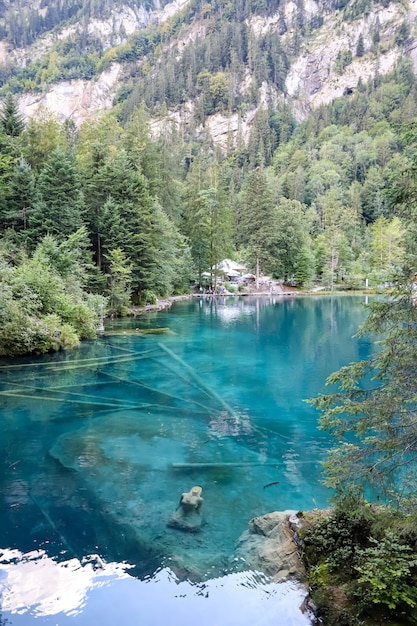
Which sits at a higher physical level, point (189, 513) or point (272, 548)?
point (272, 548)

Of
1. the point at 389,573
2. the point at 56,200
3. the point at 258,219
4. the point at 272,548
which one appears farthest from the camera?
the point at 258,219

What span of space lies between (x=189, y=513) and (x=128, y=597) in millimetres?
1645

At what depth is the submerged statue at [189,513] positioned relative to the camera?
5.54 meters

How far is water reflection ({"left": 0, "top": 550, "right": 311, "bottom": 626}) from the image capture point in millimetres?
3930

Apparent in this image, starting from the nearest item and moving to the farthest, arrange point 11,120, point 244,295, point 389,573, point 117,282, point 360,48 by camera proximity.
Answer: point 389,573 → point 117,282 → point 11,120 → point 244,295 → point 360,48

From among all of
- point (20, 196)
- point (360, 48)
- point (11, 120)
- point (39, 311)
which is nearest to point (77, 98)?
point (360, 48)

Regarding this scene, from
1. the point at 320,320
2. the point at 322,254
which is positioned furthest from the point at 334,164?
the point at 320,320

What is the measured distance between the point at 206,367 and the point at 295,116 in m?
147

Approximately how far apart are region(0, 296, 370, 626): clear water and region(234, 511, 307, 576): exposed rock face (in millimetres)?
165

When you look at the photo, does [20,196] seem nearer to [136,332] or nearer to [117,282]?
[117,282]

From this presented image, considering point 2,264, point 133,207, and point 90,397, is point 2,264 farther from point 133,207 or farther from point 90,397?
point 133,207

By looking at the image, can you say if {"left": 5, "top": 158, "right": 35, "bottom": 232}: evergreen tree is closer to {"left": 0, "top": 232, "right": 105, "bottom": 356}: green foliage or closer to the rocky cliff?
{"left": 0, "top": 232, "right": 105, "bottom": 356}: green foliage

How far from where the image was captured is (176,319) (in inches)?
1100

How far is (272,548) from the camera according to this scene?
475 cm
